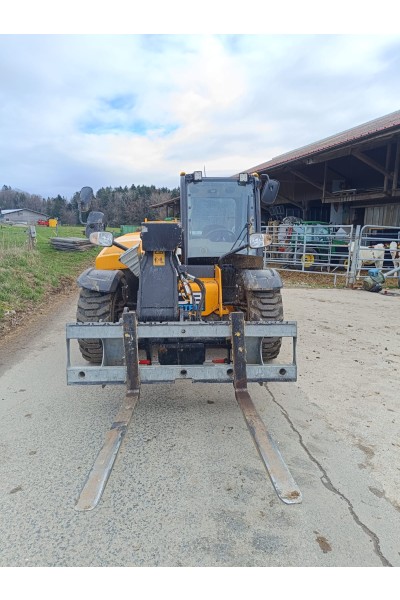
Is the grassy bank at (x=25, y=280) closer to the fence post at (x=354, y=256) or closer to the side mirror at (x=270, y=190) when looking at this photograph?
the side mirror at (x=270, y=190)

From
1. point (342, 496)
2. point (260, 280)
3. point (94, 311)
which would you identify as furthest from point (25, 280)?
point (342, 496)

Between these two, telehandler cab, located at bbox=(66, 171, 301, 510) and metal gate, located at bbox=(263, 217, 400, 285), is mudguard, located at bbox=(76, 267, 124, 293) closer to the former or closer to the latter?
telehandler cab, located at bbox=(66, 171, 301, 510)

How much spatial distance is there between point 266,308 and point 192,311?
0.83 meters

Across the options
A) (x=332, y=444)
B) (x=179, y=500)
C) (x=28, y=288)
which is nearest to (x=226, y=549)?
(x=179, y=500)

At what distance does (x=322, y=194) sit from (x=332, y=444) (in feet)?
53.5

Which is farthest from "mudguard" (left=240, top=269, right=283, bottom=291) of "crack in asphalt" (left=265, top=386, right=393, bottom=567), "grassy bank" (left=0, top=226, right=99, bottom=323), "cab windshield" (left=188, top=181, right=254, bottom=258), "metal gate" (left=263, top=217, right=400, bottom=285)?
"metal gate" (left=263, top=217, right=400, bottom=285)

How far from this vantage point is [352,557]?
2.16 metres

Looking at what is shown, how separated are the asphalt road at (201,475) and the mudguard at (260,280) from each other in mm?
1198

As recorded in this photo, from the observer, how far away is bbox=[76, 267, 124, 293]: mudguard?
4219mm

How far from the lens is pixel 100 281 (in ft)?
14.0

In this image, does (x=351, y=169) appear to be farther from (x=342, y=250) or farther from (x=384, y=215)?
(x=342, y=250)

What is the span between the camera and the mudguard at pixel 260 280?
4191 mm

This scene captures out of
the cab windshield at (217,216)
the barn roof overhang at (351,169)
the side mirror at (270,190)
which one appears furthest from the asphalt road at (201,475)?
the barn roof overhang at (351,169)

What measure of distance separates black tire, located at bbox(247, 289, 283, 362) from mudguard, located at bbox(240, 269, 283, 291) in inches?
3.7
